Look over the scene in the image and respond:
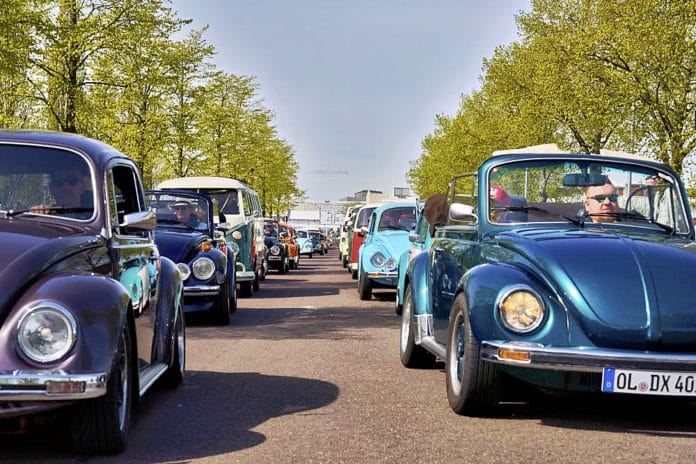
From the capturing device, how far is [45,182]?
611cm

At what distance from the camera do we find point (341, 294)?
20.9 meters

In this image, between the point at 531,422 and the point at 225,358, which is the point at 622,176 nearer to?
the point at 531,422

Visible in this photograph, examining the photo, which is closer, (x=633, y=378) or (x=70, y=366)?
(x=70, y=366)

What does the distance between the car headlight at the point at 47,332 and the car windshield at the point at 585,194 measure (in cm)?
363

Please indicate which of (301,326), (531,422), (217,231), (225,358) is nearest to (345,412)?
(531,422)

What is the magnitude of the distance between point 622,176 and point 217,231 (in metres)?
8.84

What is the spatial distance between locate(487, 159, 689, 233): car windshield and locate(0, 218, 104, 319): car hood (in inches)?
123

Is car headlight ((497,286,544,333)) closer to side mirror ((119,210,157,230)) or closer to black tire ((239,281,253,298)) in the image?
side mirror ((119,210,157,230))

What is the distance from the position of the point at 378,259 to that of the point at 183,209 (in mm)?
4215

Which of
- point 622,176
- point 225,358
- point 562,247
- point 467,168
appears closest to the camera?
point 562,247

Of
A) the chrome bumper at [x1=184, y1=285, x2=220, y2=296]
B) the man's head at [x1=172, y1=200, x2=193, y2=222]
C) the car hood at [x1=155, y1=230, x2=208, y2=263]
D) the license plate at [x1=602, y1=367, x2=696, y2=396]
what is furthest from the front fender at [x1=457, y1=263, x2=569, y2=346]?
the man's head at [x1=172, y1=200, x2=193, y2=222]

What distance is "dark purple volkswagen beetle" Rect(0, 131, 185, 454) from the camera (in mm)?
4633

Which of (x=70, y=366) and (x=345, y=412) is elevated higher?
(x=70, y=366)

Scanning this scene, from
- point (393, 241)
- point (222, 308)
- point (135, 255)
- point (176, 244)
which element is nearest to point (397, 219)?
point (393, 241)
